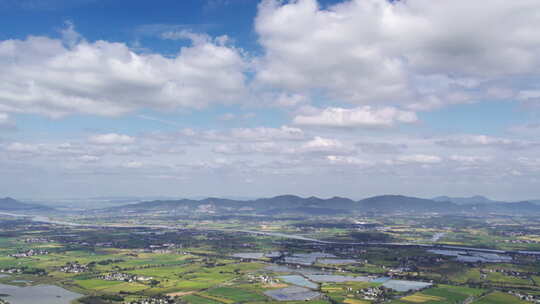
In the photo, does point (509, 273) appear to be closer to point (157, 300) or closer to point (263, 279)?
point (263, 279)

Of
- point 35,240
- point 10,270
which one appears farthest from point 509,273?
point 35,240

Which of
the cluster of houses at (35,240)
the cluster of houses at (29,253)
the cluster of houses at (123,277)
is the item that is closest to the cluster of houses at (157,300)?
the cluster of houses at (123,277)

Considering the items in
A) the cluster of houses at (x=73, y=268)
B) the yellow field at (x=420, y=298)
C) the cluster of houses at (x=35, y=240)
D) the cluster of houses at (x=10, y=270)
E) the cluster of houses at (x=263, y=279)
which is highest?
the cluster of houses at (x=35, y=240)

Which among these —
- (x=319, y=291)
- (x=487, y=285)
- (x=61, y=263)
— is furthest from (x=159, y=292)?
(x=487, y=285)

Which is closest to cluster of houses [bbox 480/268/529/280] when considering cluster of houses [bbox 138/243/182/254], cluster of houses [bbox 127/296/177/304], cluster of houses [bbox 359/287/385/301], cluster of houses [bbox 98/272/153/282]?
cluster of houses [bbox 359/287/385/301]

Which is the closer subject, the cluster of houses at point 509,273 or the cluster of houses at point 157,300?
the cluster of houses at point 157,300

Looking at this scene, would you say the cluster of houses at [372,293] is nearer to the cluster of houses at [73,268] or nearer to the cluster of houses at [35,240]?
the cluster of houses at [73,268]

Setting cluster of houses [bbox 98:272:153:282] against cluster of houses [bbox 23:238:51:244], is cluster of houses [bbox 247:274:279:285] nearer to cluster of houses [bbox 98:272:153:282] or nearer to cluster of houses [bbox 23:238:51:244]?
cluster of houses [bbox 98:272:153:282]

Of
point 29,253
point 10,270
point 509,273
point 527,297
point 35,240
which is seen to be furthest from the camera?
point 35,240
